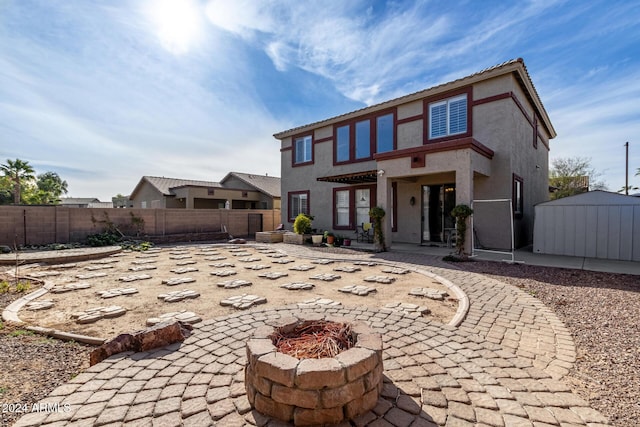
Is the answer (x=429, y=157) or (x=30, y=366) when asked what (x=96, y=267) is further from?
(x=429, y=157)

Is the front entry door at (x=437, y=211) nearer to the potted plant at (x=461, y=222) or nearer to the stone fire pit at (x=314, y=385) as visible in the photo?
the potted plant at (x=461, y=222)

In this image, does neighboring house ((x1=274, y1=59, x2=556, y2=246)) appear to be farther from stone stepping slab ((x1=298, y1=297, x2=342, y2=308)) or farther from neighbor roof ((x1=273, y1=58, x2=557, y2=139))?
stone stepping slab ((x1=298, y1=297, x2=342, y2=308))

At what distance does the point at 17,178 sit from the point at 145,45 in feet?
105

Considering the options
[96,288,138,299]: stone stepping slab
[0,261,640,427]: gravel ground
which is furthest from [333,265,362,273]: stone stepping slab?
[96,288,138,299]: stone stepping slab

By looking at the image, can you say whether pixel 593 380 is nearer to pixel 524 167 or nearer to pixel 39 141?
pixel 524 167

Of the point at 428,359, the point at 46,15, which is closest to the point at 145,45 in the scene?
the point at 46,15

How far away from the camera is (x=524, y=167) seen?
427 inches

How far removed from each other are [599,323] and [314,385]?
432 centimetres

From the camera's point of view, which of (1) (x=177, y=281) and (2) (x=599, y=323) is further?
(1) (x=177, y=281)

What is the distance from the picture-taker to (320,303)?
4.46 m

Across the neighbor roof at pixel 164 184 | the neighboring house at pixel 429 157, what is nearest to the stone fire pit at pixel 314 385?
the neighboring house at pixel 429 157

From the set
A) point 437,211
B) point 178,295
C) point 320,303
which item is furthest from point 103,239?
point 437,211

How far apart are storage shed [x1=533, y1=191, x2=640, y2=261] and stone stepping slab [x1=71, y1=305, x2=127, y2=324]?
11.6 metres

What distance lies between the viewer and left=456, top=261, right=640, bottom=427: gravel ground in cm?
222
